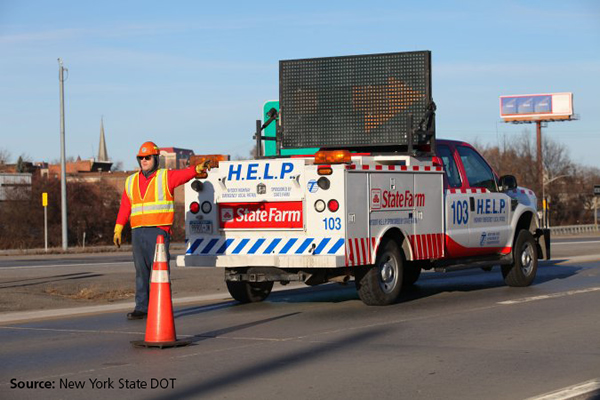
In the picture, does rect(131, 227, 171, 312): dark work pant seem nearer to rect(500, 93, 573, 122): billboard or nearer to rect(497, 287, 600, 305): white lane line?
rect(497, 287, 600, 305): white lane line

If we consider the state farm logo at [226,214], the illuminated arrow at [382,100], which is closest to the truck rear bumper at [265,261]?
the state farm logo at [226,214]

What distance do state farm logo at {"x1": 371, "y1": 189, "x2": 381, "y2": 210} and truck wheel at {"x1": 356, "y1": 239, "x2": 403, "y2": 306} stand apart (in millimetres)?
545

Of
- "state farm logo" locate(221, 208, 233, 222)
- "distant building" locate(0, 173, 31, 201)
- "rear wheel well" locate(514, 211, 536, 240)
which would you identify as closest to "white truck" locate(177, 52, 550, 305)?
"state farm logo" locate(221, 208, 233, 222)

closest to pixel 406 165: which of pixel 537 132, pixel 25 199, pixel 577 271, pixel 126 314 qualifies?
pixel 126 314

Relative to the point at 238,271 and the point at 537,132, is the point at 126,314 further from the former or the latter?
the point at 537,132

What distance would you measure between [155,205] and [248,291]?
2684 millimetres

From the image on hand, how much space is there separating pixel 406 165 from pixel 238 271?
105 inches

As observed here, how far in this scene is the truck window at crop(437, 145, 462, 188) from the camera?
14.0m

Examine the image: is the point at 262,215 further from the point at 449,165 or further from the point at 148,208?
the point at 449,165

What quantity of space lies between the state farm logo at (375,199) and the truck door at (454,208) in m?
1.73

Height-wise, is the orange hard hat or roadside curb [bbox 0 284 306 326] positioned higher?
the orange hard hat

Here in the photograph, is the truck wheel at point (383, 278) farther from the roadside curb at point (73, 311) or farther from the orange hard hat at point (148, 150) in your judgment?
the orange hard hat at point (148, 150)

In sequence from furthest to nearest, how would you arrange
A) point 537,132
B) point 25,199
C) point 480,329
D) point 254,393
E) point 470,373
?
1. point 537,132
2. point 25,199
3. point 480,329
4. point 470,373
5. point 254,393

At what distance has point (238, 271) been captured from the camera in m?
12.6
